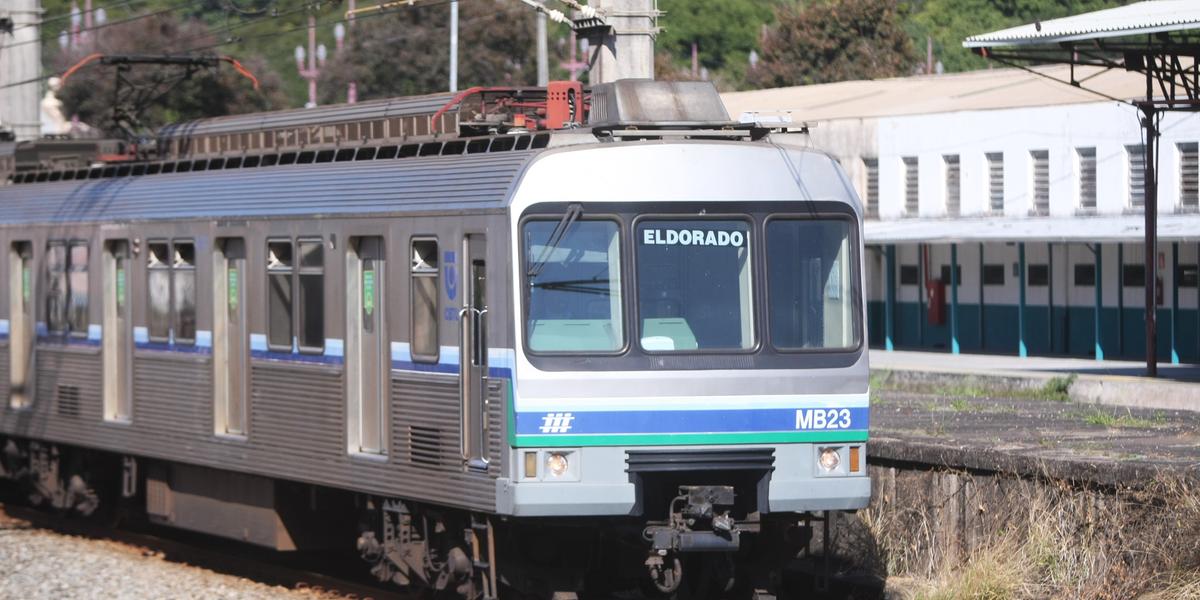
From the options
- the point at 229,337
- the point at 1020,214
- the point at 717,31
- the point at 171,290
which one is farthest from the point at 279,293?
the point at 717,31

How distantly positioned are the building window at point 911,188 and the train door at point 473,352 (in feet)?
86.7

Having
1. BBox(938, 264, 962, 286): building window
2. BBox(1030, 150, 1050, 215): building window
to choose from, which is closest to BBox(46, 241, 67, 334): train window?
BBox(1030, 150, 1050, 215): building window

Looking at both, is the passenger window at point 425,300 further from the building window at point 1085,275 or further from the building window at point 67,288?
the building window at point 1085,275

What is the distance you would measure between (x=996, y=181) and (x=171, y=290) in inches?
902

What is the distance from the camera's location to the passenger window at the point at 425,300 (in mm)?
11203

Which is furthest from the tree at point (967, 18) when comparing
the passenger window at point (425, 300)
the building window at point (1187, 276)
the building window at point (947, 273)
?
the passenger window at point (425, 300)

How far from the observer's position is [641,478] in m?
10.3

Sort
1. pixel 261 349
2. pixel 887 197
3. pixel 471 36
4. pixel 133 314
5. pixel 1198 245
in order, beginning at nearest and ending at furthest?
pixel 261 349, pixel 133 314, pixel 1198 245, pixel 887 197, pixel 471 36

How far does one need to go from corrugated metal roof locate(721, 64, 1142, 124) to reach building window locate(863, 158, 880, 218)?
953 mm

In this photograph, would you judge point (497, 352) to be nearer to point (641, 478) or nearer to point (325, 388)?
point (641, 478)

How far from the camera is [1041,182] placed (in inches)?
1330

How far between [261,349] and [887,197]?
25191mm

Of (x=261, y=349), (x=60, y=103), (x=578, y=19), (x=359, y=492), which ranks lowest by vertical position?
(x=359, y=492)

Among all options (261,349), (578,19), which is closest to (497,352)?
(261,349)
